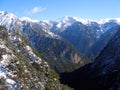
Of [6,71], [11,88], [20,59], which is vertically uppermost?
[20,59]

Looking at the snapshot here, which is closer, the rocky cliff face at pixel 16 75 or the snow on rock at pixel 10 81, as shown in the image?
the snow on rock at pixel 10 81

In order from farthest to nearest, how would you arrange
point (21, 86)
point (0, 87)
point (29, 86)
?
1. point (29, 86)
2. point (21, 86)
3. point (0, 87)

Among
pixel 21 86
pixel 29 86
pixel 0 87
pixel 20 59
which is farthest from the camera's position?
pixel 20 59

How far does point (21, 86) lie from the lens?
160m

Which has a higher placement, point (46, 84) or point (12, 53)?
point (12, 53)

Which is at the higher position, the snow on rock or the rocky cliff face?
the rocky cliff face

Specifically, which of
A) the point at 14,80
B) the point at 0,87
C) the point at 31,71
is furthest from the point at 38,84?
the point at 0,87

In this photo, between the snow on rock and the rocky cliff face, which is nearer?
the snow on rock

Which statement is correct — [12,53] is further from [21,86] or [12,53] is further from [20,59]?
[21,86]

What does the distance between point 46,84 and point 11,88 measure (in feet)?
135

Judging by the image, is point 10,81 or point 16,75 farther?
point 16,75

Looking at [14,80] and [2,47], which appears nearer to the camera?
[14,80]

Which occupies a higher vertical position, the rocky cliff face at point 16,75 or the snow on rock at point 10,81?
the rocky cliff face at point 16,75

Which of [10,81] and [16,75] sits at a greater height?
[16,75]
